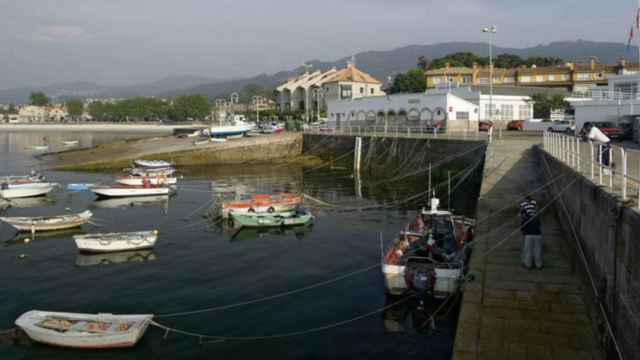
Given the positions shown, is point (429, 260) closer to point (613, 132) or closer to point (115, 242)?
point (115, 242)

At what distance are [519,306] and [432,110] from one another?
4441 cm

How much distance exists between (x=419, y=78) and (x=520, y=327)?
10895 centimetres

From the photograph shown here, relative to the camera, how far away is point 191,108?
188 meters

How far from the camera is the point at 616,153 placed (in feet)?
82.9

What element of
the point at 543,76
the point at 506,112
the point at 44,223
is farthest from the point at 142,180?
the point at 543,76

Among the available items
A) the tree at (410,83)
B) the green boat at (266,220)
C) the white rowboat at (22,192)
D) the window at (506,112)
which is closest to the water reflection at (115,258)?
the green boat at (266,220)

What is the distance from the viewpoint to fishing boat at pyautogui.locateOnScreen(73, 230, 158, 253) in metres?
23.1

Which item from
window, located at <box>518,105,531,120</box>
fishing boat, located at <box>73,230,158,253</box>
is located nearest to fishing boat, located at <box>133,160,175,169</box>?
fishing boat, located at <box>73,230,158,253</box>

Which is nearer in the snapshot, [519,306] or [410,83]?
[519,306]

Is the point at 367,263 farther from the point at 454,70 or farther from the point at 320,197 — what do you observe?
A: the point at 454,70

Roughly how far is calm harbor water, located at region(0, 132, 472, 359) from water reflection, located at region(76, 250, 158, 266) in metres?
0.05

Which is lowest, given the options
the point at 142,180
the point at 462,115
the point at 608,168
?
the point at 142,180

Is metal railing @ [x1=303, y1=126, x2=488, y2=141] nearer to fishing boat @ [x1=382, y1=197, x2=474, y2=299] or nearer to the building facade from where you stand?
fishing boat @ [x1=382, y1=197, x2=474, y2=299]

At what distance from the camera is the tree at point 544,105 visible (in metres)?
74.4
